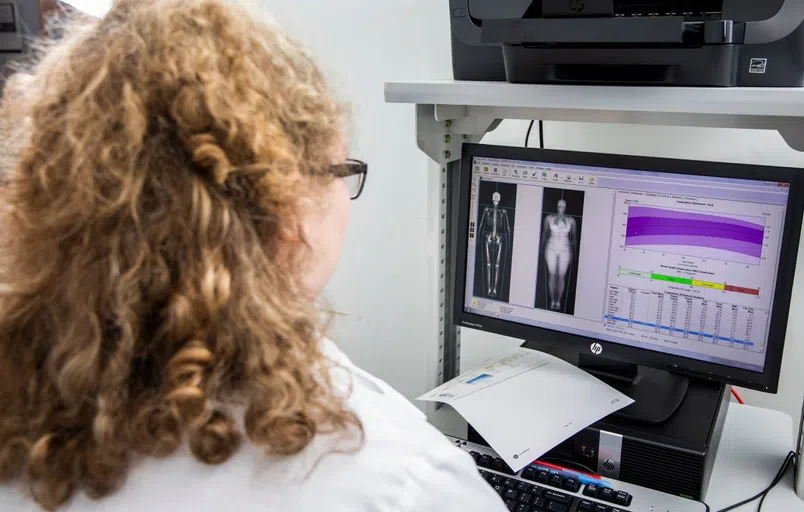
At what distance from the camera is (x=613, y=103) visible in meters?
0.89

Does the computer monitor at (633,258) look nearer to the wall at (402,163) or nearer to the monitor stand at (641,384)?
the monitor stand at (641,384)

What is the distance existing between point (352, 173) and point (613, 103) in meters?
0.39

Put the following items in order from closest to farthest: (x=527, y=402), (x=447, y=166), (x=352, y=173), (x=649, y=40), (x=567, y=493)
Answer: (x=352, y=173) → (x=649, y=40) → (x=567, y=493) → (x=527, y=402) → (x=447, y=166)

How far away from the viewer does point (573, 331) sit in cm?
113

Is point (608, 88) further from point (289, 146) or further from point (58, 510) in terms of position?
point (58, 510)

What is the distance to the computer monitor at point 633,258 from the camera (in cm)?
96

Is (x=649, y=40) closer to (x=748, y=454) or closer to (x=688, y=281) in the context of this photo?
(x=688, y=281)

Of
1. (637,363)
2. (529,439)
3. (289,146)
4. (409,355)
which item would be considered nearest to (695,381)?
(637,363)

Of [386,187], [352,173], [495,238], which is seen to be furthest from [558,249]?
[386,187]

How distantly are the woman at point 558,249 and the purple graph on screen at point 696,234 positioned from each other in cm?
9

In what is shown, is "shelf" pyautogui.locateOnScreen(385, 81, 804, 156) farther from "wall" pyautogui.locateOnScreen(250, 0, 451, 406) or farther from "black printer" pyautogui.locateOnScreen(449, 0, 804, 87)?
"wall" pyautogui.locateOnScreen(250, 0, 451, 406)

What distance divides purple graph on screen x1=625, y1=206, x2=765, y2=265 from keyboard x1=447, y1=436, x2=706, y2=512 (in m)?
0.35

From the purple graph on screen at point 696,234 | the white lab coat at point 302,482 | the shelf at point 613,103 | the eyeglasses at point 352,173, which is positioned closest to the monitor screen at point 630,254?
the purple graph on screen at point 696,234

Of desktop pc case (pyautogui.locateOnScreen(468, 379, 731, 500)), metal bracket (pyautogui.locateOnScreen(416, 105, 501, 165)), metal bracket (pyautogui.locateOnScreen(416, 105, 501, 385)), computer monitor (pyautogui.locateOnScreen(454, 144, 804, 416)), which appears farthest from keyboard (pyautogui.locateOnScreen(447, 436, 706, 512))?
metal bracket (pyautogui.locateOnScreen(416, 105, 501, 165))
